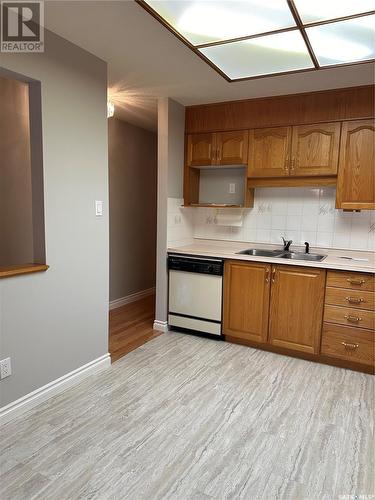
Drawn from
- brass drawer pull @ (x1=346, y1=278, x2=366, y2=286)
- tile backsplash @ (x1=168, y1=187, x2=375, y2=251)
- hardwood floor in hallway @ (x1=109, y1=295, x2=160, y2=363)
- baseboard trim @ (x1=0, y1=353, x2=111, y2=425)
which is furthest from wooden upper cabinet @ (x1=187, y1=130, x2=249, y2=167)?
baseboard trim @ (x1=0, y1=353, x2=111, y2=425)

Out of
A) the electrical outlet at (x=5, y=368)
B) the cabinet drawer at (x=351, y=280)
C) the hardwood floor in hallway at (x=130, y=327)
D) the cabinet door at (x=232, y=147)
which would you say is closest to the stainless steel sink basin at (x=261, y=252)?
the cabinet drawer at (x=351, y=280)

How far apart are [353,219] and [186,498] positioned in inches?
108

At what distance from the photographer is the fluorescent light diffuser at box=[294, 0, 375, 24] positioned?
5.46 feet

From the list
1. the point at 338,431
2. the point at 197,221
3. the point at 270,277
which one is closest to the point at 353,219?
the point at 270,277

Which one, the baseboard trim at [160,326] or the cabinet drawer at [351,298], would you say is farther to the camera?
the baseboard trim at [160,326]

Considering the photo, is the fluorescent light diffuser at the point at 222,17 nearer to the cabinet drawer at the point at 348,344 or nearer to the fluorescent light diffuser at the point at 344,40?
the fluorescent light diffuser at the point at 344,40

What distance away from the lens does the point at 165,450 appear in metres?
1.86

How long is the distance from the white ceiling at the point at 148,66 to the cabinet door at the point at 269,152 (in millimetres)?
348

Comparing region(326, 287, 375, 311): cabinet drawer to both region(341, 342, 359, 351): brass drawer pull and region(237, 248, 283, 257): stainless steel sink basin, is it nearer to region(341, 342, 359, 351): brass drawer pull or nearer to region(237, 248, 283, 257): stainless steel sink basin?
region(341, 342, 359, 351): brass drawer pull

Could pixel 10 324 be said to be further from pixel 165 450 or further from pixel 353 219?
pixel 353 219

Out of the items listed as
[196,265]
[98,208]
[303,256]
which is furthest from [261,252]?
[98,208]

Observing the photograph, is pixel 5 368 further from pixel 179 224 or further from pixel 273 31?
pixel 273 31

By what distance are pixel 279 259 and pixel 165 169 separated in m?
1.43

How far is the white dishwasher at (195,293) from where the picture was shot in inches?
131
